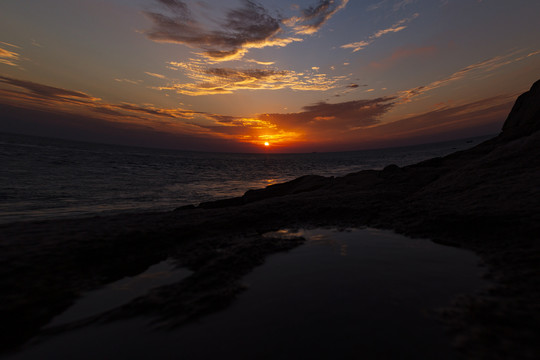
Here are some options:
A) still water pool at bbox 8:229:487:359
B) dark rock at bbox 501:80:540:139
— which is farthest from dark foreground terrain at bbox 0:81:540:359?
dark rock at bbox 501:80:540:139

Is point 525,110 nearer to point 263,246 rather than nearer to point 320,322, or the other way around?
point 263,246

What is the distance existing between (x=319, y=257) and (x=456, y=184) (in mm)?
4174

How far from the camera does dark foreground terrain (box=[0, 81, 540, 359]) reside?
Result: 192 cm

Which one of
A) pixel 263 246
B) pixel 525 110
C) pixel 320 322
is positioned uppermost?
pixel 525 110

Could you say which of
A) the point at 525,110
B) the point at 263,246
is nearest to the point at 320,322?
the point at 263,246

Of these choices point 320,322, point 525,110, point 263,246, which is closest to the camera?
point 320,322

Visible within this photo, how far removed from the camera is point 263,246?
3.81 meters

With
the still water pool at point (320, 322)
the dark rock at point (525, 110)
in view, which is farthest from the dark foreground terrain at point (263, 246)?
the dark rock at point (525, 110)

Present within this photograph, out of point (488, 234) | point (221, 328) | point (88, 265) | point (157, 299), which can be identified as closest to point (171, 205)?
point (88, 265)

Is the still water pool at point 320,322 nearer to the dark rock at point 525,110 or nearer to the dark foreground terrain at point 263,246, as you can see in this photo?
the dark foreground terrain at point 263,246

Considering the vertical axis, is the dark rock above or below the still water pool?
above

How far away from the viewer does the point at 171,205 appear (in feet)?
37.5

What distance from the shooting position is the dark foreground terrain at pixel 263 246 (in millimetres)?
1915

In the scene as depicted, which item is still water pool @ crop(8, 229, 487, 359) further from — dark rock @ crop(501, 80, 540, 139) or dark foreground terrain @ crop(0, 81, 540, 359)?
dark rock @ crop(501, 80, 540, 139)
